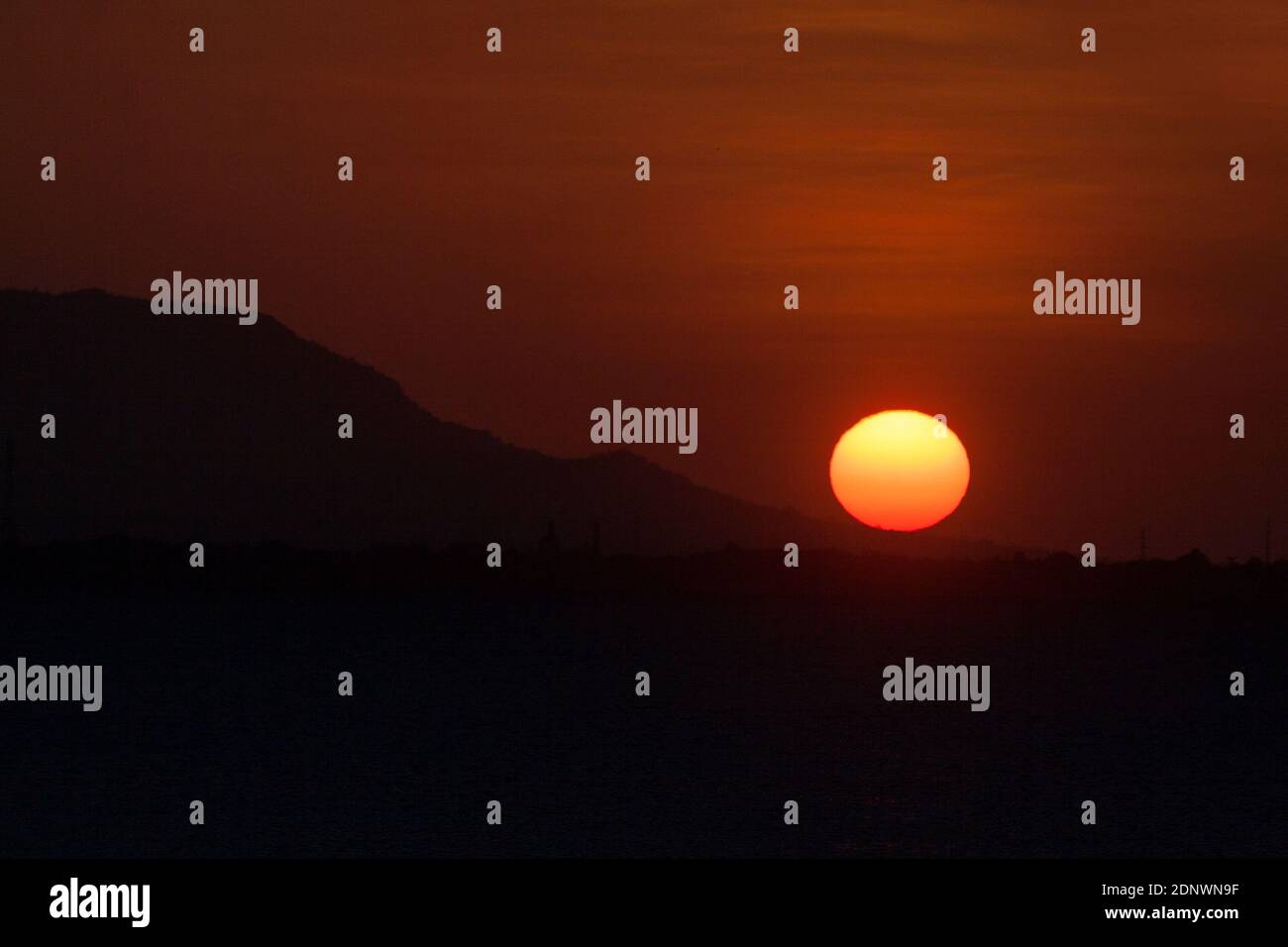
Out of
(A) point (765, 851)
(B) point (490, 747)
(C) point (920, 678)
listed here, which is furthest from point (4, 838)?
(C) point (920, 678)

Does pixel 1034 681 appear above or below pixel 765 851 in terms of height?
above

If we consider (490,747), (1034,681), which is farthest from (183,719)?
(1034,681)

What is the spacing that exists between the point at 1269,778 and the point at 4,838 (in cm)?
7210
